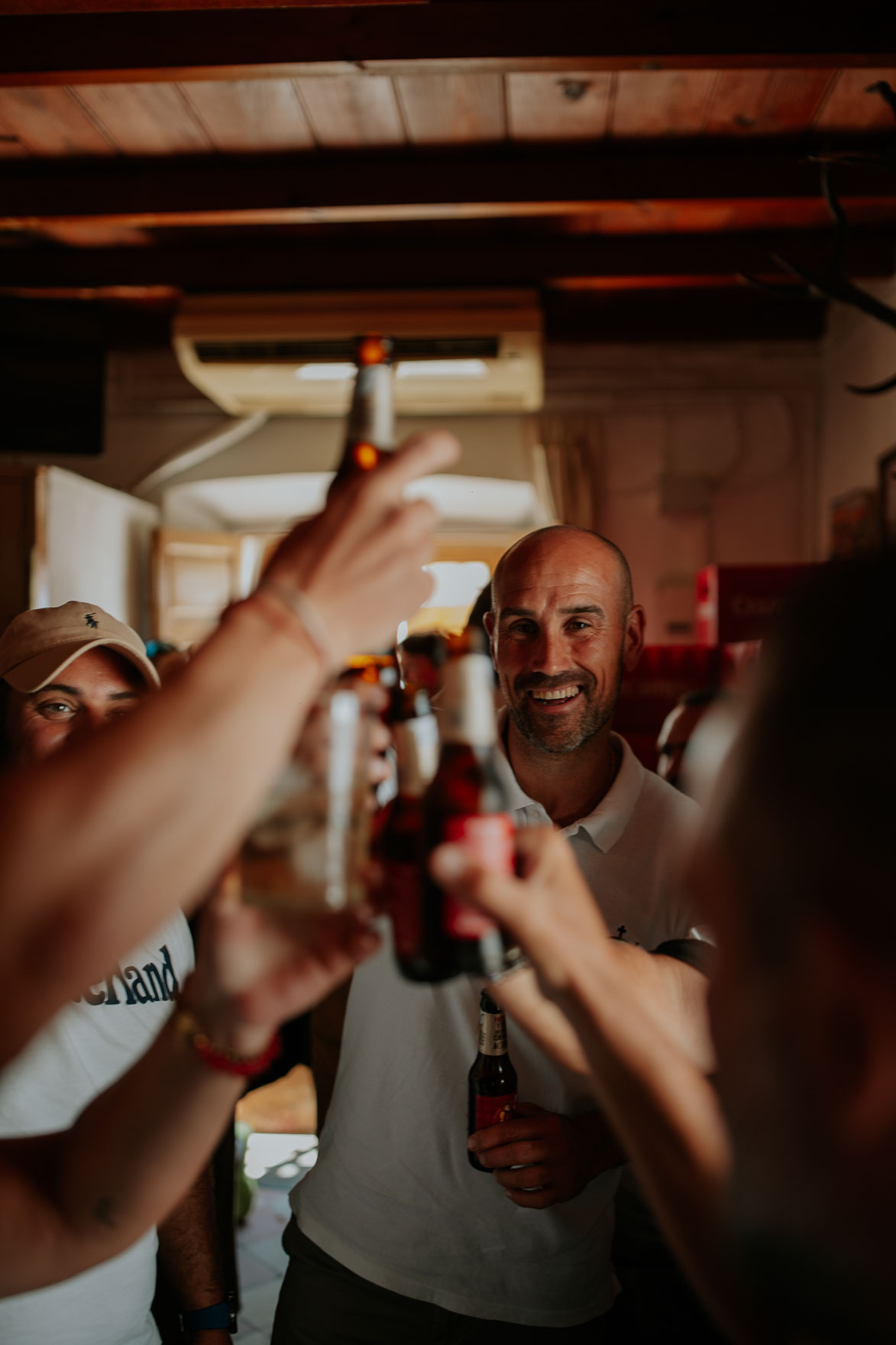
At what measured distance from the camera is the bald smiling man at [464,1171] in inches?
56.2

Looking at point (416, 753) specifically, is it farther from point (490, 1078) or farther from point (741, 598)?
point (741, 598)

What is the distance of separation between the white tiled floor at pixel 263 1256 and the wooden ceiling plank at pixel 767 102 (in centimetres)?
346

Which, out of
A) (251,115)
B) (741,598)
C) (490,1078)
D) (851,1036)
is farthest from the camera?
(741,598)

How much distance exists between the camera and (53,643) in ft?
5.27

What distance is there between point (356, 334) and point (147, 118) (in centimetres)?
105

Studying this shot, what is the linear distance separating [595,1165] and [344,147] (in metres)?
3.17

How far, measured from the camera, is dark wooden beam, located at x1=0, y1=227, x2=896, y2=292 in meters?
3.89

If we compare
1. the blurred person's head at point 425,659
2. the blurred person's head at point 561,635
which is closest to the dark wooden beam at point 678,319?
the blurred person's head at point 561,635

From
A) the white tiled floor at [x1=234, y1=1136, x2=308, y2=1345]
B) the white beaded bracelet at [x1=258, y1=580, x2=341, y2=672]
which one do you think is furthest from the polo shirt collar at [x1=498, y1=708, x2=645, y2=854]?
the white tiled floor at [x1=234, y1=1136, x2=308, y2=1345]

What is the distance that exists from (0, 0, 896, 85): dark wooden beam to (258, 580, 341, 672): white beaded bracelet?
233 cm

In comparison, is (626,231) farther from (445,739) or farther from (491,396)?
(445,739)

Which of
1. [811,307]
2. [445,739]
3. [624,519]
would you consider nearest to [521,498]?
[624,519]

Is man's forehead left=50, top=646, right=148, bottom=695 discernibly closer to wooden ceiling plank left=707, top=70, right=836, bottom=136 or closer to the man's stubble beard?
the man's stubble beard

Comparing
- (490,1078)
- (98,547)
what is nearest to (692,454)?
(98,547)
